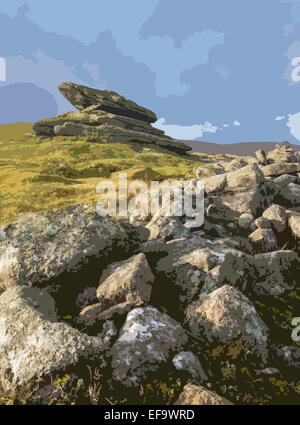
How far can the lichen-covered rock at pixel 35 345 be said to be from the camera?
530cm

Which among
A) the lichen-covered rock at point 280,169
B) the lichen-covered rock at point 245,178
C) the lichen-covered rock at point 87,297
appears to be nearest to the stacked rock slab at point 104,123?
the lichen-covered rock at point 280,169

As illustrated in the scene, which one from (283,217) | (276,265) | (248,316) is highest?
(283,217)

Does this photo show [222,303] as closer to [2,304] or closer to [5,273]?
[2,304]

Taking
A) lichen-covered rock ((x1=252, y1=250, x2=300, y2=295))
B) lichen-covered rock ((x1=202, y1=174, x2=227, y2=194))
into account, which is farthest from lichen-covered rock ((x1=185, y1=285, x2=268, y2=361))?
lichen-covered rock ((x1=202, y1=174, x2=227, y2=194))

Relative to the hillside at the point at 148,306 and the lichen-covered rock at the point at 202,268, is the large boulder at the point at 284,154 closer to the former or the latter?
the hillside at the point at 148,306

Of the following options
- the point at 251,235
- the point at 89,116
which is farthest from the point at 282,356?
the point at 89,116

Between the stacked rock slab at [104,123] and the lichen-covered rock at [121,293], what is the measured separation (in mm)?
41665

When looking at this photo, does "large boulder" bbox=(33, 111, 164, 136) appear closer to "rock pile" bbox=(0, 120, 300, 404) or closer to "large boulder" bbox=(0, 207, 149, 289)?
"large boulder" bbox=(0, 207, 149, 289)

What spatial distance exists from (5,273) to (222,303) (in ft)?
21.2

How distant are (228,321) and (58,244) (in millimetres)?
5558

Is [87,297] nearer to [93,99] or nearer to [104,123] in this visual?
[104,123]

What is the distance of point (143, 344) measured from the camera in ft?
19.2

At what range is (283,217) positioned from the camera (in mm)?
11844

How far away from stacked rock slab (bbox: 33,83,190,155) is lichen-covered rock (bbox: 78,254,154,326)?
1640 inches
